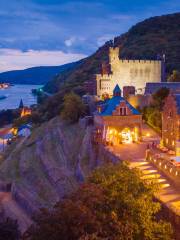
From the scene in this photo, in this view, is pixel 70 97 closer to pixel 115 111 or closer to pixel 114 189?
pixel 115 111

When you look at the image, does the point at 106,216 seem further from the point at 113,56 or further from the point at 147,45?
the point at 147,45

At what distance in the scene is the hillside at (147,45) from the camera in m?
96.4

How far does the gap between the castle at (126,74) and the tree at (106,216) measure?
3604 cm

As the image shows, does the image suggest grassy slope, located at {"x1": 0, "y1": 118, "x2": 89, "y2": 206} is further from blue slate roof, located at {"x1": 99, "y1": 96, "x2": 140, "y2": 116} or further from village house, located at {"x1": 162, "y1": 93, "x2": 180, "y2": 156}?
village house, located at {"x1": 162, "y1": 93, "x2": 180, "y2": 156}

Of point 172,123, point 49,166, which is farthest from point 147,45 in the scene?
point 172,123

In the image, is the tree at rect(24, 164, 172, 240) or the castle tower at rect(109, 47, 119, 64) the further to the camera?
the castle tower at rect(109, 47, 119, 64)

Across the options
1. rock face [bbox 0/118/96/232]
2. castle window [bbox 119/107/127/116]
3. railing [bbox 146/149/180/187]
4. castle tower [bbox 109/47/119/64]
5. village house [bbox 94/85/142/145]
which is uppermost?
castle tower [bbox 109/47/119/64]

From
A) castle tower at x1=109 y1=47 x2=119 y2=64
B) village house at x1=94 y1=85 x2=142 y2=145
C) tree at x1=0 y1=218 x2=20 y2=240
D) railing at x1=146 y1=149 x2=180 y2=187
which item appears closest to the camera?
tree at x1=0 y1=218 x2=20 y2=240

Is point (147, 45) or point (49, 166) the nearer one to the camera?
point (49, 166)

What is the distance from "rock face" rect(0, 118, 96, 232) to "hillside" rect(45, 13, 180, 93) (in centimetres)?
3164

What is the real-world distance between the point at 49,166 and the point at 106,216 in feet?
→ 78.3

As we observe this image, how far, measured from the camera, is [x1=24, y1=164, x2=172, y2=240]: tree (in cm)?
1938

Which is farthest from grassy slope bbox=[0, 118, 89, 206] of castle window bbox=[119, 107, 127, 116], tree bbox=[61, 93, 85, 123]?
castle window bbox=[119, 107, 127, 116]

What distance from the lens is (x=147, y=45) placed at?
108 m
